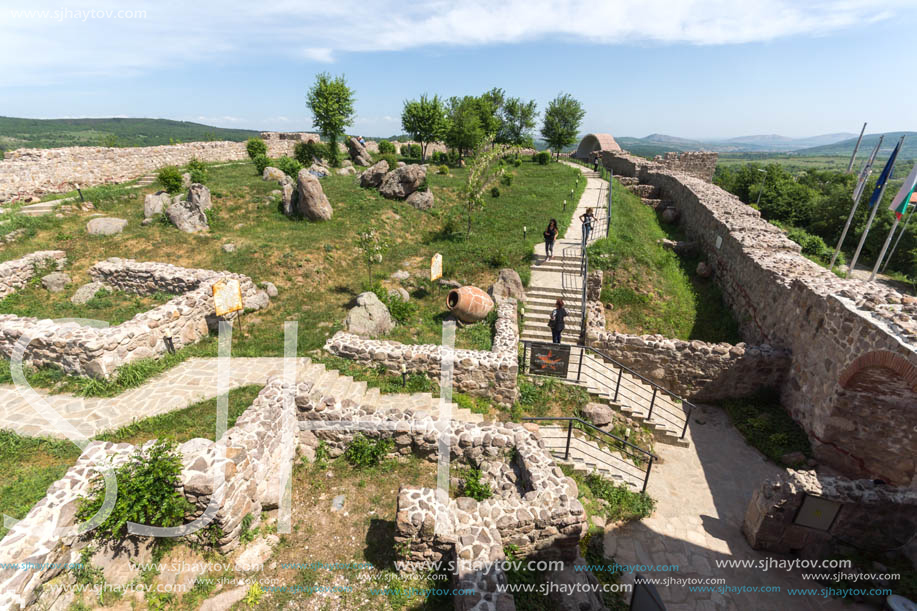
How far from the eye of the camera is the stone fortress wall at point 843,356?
918 centimetres

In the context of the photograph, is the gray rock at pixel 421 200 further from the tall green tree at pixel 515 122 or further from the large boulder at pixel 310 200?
the tall green tree at pixel 515 122

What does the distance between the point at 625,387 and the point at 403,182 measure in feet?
62.1

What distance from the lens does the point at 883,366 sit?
351 inches

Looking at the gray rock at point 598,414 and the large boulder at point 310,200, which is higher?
the large boulder at point 310,200

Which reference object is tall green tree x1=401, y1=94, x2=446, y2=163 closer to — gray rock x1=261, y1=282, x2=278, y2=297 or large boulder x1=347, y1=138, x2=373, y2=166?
large boulder x1=347, y1=138, x2=373, y2=166

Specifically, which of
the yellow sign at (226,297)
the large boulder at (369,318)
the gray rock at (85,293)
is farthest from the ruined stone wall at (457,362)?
the gray rock at (85,293)

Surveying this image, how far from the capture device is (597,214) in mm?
24953

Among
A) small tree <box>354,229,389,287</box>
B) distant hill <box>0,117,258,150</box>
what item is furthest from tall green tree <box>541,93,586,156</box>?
distant hill <box>0,117,258,150</box>

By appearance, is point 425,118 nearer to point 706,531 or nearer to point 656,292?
point 656,292

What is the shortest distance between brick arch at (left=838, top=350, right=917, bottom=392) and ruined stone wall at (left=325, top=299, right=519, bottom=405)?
8512mm

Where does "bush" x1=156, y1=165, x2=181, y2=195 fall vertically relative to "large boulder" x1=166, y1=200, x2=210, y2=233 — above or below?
above

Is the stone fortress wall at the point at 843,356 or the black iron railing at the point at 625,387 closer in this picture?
the stone fortress wall at the point at 843,356

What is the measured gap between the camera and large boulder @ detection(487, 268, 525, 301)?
52.6ft

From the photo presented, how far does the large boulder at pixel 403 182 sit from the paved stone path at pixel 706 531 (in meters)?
20.6
